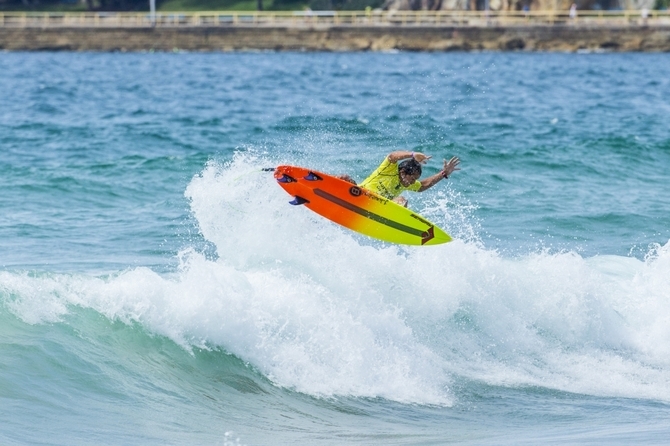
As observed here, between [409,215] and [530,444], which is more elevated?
[409,215]

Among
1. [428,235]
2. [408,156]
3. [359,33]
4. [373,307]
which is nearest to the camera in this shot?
[373,307]

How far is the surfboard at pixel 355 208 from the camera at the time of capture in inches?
508

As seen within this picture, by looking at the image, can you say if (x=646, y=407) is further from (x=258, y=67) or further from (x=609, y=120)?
(x=258, y=67)

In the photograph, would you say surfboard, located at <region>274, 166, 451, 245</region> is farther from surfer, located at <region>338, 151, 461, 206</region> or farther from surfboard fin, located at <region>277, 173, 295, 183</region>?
surfer, located at <region>338, 151, 461, 206</region>

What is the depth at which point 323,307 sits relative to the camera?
11773 mm

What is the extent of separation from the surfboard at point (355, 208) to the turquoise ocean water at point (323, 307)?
0.31m

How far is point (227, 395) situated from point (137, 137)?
1804 centimetres

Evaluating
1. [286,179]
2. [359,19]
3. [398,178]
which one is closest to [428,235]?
[398,178]

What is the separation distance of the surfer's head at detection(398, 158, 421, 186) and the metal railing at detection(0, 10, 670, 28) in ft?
218

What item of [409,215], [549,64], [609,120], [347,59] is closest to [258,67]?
[347,59]

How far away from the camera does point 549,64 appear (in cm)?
A: 6238

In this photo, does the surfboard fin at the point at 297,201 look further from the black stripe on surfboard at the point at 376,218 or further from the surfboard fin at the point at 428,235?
the surfboard fin at the point at 428,235

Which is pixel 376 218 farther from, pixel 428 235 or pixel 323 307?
pixel 323 307

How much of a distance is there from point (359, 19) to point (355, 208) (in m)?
68.7
